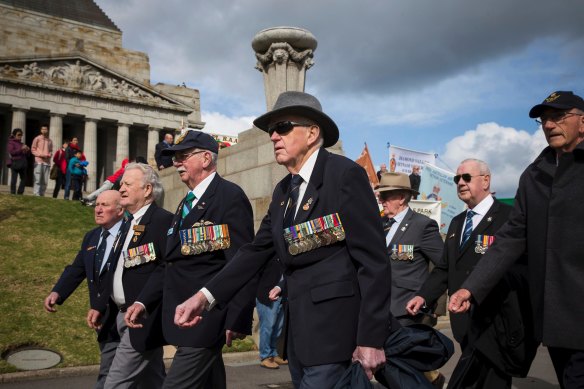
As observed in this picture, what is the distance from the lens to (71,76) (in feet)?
160

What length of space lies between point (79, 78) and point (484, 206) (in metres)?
48.7

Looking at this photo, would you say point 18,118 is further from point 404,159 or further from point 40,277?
point 40,277

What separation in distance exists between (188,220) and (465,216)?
8.44 ft

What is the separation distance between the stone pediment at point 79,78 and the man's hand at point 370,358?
49.2m

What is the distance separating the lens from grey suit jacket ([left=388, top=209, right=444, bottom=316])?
6.10 metres

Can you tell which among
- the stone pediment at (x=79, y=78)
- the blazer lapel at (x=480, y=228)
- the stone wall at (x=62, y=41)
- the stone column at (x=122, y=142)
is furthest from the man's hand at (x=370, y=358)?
the stone column at (x=122, y=142)

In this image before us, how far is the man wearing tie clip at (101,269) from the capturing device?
5188 millimetres

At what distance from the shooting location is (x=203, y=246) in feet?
14.5

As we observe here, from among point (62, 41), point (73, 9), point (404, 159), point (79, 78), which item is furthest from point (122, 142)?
point (404, 159)

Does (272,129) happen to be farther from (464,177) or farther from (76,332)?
(76,332)

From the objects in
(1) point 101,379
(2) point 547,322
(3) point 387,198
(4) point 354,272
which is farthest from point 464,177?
(1) point 101,379

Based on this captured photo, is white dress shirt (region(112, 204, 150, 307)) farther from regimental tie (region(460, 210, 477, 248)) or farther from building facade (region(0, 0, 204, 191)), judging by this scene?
building facade (region(0, 0, 204, 191))

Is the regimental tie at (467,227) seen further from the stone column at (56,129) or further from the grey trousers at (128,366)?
the stone column at (56,129)

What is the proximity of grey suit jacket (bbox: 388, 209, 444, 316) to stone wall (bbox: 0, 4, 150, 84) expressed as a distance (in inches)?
1838
